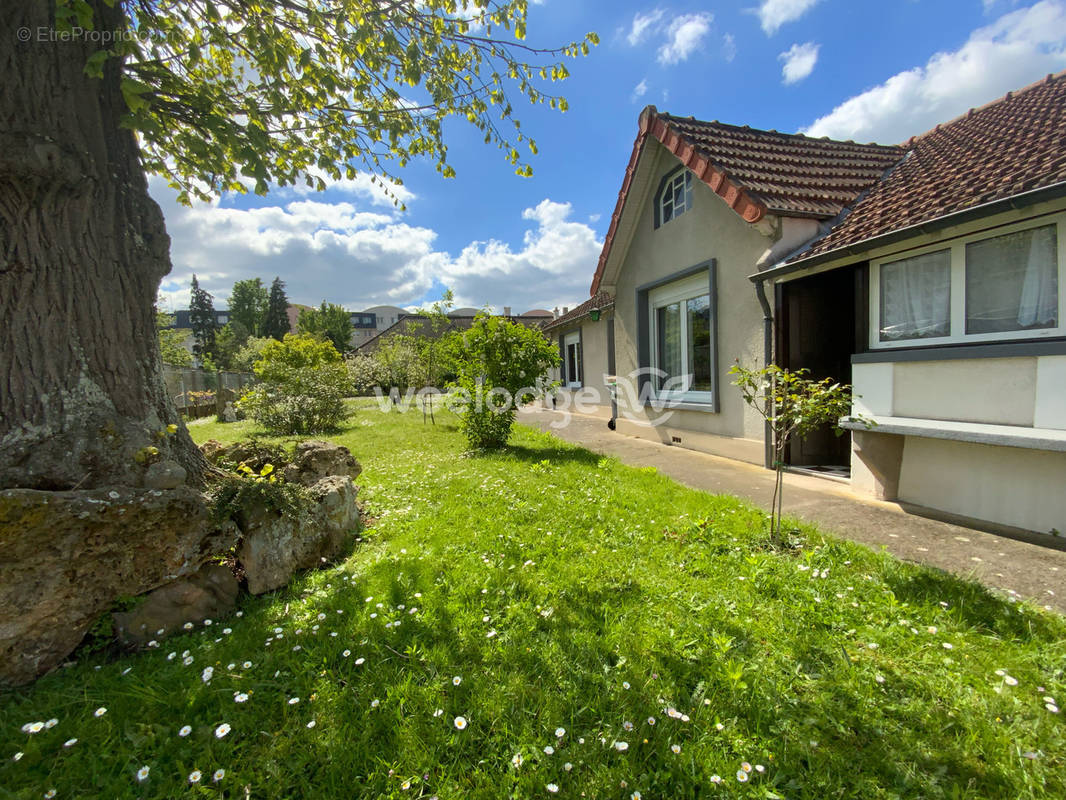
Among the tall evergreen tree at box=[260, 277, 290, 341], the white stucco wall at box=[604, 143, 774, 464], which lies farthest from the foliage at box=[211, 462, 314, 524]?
the tall evergreen tree at box=[260, 277, 290, 341]

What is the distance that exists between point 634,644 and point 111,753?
245cm

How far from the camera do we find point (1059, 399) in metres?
3.46

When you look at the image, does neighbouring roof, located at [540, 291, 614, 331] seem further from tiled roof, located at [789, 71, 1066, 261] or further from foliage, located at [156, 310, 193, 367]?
foliage, located at [156, 310, 193, 367]

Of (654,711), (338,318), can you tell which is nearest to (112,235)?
(654,711)

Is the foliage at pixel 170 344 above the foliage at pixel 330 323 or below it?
below

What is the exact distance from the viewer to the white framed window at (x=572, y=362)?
1433 centimetres

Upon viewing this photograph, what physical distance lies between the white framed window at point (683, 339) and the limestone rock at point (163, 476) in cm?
693

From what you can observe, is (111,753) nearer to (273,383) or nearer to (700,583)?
(700,583)

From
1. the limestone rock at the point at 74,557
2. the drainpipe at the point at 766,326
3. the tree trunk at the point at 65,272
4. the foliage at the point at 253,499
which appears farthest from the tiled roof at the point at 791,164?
the limestone rock at the point at 74,557

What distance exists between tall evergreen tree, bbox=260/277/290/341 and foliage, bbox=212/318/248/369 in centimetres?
249

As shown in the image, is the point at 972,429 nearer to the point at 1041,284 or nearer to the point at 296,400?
the point at 1041,284

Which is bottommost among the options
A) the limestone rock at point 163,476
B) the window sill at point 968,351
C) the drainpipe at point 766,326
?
the limestone rock at point 163,476

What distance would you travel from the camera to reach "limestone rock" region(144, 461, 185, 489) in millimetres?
2750

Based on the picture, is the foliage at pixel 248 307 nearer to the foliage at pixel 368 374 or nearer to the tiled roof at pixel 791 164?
the foliage at pixel 368 374
